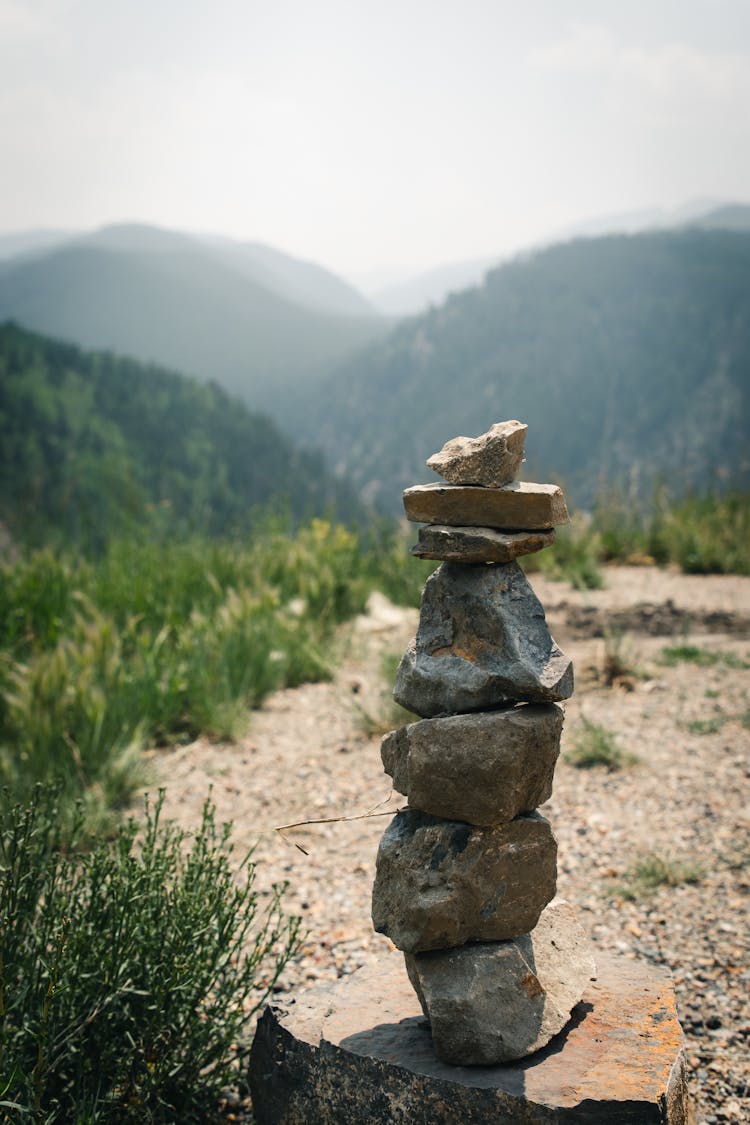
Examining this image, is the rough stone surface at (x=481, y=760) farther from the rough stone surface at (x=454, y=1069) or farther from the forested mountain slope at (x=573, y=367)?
the forested mountain slope at (x=573, y=367)

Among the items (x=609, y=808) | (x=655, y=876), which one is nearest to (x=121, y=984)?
(x=655, y=876)

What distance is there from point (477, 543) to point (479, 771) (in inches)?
26.1

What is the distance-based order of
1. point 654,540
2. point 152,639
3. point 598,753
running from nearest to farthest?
point 598,753 < point 152,639 < point 654,540

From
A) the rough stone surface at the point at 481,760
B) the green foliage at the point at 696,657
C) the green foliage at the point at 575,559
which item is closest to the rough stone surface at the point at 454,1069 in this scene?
the rough stone surface at the point at 481,760

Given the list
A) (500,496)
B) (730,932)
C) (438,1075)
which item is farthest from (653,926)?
(500,496)

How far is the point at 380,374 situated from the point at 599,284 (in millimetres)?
32357

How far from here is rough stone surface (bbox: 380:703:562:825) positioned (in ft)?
7.66

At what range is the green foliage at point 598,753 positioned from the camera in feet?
17.6

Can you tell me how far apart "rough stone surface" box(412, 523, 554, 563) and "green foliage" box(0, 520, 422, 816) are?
9.87 feet

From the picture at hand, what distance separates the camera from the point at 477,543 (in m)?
2.38

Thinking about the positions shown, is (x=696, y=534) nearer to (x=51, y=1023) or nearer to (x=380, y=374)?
(x=51, y=1023)

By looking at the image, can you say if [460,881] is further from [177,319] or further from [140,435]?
[177,319]

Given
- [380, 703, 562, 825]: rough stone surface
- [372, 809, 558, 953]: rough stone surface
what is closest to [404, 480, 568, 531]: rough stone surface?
[380, 703, 562, 825]: rough stone surface

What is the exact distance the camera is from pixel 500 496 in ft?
7.91
